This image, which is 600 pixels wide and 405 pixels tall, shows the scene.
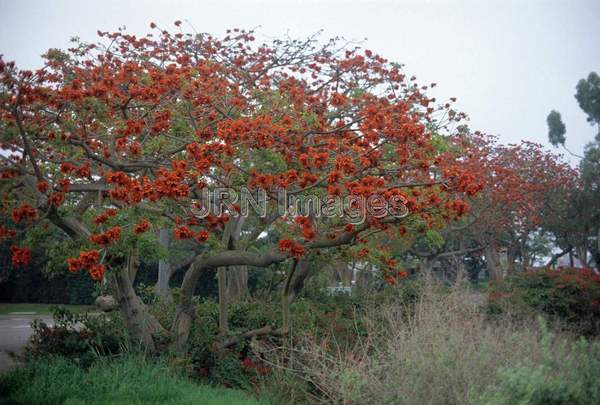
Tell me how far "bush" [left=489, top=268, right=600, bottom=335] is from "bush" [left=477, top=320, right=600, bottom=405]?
617 cm

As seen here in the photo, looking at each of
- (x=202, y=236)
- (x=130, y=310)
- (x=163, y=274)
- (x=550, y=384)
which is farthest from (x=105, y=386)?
(x=163, y=274)

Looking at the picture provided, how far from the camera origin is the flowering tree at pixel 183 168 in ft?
25.1

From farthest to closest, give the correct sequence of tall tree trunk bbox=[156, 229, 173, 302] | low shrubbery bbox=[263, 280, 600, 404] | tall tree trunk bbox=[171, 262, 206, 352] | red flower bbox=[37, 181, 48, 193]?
1. tall tree trunk bbox=[156, 229, 173, 302]
2. tall tree trunk bbox=[171, 262, 206, 352]
3. red flower bbox=[37, 181, 48, 193]
4. low shrubbery bbox=[263, 280, 600, 404]

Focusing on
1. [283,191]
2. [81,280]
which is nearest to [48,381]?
[283,191]

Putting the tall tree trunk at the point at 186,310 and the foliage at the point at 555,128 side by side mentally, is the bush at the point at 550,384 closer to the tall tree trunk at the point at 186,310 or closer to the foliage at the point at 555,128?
the tall tree trunk at the point at 186,310

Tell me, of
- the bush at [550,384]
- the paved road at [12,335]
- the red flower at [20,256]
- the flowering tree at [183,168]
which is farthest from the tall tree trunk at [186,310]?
the bush at [550,384]

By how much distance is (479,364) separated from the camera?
6.01m

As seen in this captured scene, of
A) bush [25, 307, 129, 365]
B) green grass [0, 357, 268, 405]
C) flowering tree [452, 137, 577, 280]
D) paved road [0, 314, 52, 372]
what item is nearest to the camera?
green grass [0, 357, 268, 405]

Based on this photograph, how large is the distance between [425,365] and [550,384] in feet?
4.41

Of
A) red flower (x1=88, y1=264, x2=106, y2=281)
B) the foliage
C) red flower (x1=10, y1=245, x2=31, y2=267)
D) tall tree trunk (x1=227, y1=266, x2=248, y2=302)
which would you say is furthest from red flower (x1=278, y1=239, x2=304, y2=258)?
the foliage

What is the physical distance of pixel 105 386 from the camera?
661 cm

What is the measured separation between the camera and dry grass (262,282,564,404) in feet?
19.3

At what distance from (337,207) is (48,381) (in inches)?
155

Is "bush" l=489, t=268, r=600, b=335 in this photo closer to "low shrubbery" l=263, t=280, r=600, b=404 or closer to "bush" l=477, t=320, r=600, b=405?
"low shrubbery" l=263, t=280, r=600, b=404
